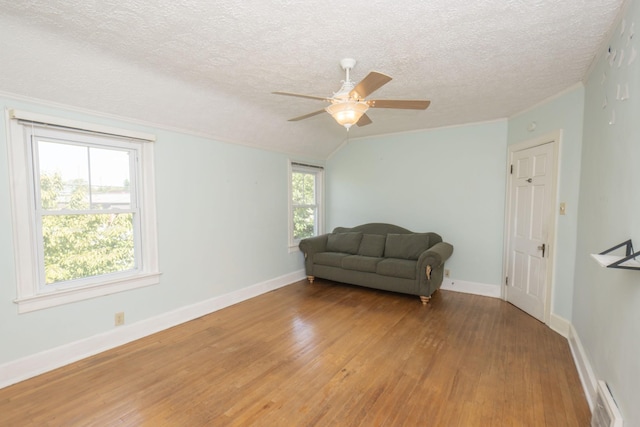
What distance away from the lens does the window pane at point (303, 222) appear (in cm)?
508

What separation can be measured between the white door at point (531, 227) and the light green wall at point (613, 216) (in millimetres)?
543

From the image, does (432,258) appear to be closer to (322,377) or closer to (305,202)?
(322,377)

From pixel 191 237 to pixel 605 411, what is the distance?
11.9 ft

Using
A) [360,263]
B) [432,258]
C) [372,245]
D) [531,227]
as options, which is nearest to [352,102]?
[432,258]

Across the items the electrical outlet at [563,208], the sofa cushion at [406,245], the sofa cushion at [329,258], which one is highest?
the electrical outlet at [563,208]

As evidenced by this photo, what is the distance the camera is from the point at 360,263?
4281 mm

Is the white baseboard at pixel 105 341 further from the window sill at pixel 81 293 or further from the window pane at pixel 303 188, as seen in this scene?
the window pane at pixel 303 188

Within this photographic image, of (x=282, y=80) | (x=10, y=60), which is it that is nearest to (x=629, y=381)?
(x=282, y=80)

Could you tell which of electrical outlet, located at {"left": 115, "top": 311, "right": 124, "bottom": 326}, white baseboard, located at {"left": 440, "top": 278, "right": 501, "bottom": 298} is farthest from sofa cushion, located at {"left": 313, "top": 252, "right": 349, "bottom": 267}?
electrical outlet, located at {"left": 115, "top": 311, "right": 124, "bottom": 326}

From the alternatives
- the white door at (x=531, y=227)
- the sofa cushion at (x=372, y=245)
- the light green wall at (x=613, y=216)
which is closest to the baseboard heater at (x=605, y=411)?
the light green wall at (x=613, y=216)

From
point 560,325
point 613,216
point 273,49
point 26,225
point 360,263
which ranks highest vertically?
point 273,49

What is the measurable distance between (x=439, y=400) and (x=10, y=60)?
367cm

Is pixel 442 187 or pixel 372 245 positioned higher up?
pixel 442 187

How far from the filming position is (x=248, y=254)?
13.5 feet
